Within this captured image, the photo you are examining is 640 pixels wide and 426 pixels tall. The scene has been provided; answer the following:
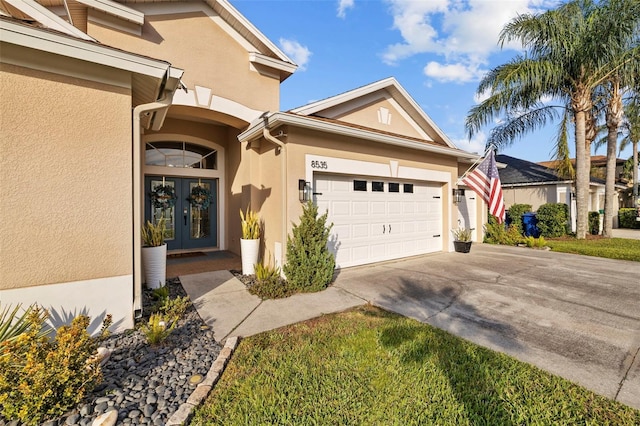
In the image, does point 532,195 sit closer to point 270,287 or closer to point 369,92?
point 369,92

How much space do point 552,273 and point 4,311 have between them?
32.3 ft

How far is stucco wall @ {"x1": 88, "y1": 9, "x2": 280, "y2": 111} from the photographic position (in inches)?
277

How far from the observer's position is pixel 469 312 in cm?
455

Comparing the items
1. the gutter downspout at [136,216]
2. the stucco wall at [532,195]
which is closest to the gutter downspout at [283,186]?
the gutter downspout at [136,216]

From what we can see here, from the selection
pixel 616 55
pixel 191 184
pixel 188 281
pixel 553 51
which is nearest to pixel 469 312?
pixel 188 281

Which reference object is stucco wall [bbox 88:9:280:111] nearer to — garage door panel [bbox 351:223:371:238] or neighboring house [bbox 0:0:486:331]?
neighboring house [bbox 0:0:486:331]

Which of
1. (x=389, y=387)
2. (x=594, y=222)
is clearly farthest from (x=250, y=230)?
(x=594, y=222)

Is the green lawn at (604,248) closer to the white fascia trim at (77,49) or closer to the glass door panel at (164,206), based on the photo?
the white fascia trim at (77,49)

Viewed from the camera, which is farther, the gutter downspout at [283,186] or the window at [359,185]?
the window at [359,185]

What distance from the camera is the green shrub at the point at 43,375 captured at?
86.6 inches

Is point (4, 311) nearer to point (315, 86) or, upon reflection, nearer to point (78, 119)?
point (78, 119)

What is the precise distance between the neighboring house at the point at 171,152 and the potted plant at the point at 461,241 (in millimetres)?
347

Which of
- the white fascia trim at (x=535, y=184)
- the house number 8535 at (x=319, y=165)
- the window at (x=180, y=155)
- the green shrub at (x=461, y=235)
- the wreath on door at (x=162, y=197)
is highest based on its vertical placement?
the window at (x=180, y=155)

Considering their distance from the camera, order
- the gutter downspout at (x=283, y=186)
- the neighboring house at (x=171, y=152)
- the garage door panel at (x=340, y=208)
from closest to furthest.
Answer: the neighboring house at (x=171, y=152), the gutter downspout at (x=283, y=186), the garage door panel at (x=340, y=208)
